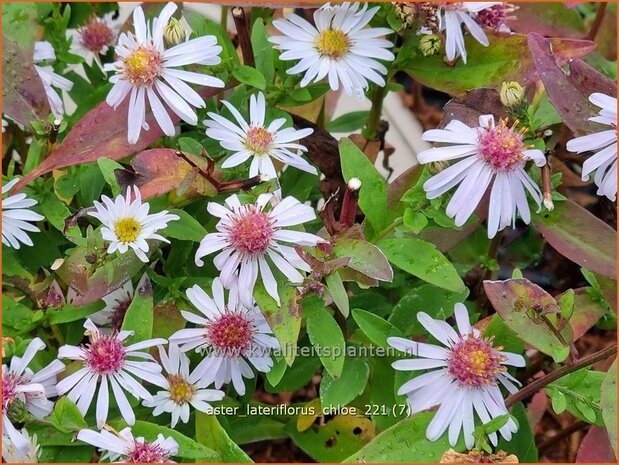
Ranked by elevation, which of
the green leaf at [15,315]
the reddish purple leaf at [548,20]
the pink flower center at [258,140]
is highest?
the reddish purple leaf at [548,20]

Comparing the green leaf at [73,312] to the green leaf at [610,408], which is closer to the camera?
the green leaf at [610,408]

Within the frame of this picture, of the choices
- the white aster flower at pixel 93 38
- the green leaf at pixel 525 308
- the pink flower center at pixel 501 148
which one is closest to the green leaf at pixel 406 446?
the green leaf at pixel 525 308

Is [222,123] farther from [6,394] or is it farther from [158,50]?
[6,394]

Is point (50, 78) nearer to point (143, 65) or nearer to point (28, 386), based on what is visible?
point (143, 65)

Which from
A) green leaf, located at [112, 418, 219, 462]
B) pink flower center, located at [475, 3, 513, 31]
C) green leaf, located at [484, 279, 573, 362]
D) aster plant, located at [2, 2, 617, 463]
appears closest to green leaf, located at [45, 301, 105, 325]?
aster plant, located at [2, 2, 617, 463]

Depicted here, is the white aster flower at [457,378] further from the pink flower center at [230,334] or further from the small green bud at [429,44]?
the small green bud at [429,44]

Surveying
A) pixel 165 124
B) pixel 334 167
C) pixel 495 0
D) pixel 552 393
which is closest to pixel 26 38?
pixel 165 124
